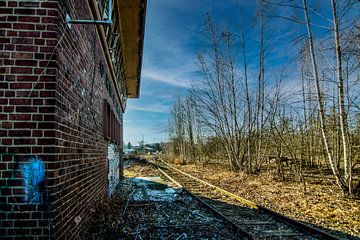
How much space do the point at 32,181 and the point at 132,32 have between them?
29.4 feet

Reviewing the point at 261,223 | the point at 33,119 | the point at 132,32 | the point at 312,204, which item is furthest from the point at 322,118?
the point at 33,119

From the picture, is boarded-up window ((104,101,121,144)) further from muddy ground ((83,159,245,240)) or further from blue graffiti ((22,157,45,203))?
blue graffiti ((22,157,45,203))

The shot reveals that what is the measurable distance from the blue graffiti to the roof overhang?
691cm

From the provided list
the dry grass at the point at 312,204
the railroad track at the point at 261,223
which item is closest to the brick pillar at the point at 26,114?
the railroad track at the point at 261,223

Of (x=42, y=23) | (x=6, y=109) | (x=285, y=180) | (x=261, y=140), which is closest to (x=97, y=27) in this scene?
(x=42, y=23)

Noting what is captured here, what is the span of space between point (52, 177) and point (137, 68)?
13257 mm

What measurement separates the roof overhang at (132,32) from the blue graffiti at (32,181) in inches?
272

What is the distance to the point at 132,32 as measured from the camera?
36.1 feet

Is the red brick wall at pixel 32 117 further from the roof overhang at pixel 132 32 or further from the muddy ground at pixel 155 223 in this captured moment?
the roof overhang at pixel 132 32

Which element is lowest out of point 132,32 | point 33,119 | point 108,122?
point 33,119

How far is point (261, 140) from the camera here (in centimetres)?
1617

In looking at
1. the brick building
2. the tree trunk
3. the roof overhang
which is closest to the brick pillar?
the brick building

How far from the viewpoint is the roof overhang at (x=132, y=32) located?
904 centimetres

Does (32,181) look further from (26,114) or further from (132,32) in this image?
(132,32)
